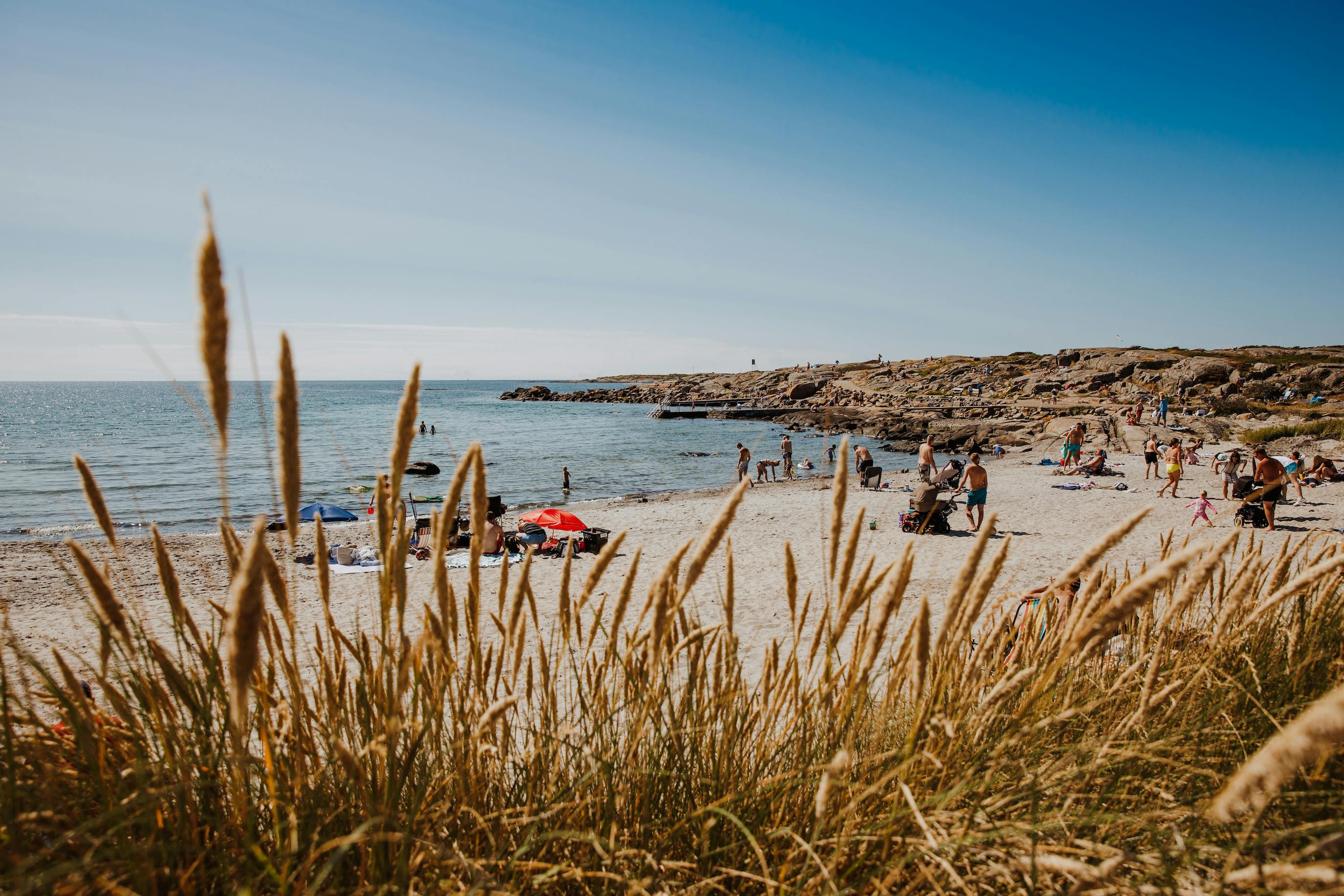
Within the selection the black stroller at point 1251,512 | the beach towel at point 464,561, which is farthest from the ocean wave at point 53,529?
the black stroller at point 1251,512

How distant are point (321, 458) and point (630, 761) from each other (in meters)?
40.3

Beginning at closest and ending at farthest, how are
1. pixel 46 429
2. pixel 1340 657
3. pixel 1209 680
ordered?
pixel 1209 680
pixel 1340 657
pixel 46 429

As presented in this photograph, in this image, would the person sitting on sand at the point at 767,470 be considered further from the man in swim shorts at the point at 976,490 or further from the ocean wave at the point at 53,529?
the ocean wave at the point at 53,529

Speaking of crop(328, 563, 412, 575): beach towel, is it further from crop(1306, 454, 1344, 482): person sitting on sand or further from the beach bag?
crop(1306, 454, 1344, 482): person sitting on sand

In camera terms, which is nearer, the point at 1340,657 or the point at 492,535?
the point at 1340,657

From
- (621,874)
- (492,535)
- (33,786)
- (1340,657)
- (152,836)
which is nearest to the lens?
(152,836)

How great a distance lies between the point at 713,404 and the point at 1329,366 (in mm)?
54261

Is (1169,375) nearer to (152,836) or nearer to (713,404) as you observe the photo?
(713,404)

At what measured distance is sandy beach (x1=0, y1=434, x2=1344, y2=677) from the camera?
9055mm

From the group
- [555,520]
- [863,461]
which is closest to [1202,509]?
[863,461]

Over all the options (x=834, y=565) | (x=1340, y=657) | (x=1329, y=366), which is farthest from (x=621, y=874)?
(x=1329, y=366)

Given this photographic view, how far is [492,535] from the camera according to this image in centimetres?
1284

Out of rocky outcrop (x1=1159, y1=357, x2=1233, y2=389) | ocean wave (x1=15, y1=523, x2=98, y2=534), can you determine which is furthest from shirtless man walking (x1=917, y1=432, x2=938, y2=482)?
rocky outcrop (x1=1159, y1=357, x2=1233, y2=389)

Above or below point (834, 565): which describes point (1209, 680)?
below
